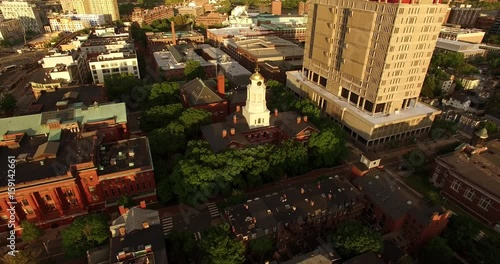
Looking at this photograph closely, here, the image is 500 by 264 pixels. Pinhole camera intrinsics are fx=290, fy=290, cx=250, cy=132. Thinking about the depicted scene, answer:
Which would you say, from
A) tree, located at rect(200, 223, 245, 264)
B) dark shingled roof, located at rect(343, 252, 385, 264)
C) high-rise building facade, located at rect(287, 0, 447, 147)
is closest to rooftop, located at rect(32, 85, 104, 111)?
tree, located at rect(200, 223, 245, 264)

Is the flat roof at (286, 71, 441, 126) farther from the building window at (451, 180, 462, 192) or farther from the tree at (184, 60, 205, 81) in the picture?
the tree at (184, 60, 205, 81)

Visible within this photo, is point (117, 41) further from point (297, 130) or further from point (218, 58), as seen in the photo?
point (297, 130)

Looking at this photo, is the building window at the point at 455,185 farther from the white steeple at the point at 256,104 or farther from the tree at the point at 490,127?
the white steeple at the point at 256,104

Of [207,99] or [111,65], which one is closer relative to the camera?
[207,99]

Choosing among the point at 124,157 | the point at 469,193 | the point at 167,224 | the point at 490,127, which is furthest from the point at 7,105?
the point at 490,127

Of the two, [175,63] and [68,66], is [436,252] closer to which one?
[175,63]

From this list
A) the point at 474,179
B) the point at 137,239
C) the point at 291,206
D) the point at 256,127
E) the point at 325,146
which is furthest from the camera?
the point at 256,127

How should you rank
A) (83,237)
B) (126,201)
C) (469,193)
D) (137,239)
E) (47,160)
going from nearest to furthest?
(137,239), (83,237), (126,201), (47,160), (469,193)
